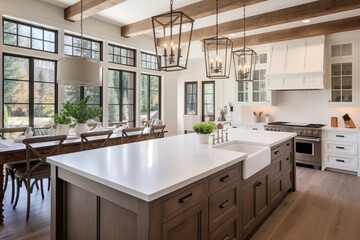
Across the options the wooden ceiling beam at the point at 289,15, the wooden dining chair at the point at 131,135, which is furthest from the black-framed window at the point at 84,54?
the wooden ceiling beam at the point at 289,15

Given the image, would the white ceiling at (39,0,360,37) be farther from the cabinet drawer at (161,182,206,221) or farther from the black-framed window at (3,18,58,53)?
the cabinet drawer at (161,182,206,221)

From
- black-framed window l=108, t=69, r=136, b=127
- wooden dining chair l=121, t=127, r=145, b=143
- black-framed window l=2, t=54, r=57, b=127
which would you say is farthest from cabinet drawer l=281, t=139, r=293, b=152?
black-framed window l=2, t=54, r=57, b=127

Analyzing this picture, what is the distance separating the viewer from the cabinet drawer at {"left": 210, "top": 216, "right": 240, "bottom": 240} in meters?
1.90

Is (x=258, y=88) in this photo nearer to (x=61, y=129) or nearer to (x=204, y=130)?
(x=204, y=130)

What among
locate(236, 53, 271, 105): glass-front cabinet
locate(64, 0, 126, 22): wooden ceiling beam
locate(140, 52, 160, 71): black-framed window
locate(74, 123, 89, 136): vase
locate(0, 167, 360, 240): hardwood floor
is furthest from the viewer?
locate(140, 52, 160, 71): black-framed window

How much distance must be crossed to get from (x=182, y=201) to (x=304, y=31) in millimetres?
5254

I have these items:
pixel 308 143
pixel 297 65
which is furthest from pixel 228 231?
pixel 297 65

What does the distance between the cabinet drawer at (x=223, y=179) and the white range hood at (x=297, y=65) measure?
4.00m

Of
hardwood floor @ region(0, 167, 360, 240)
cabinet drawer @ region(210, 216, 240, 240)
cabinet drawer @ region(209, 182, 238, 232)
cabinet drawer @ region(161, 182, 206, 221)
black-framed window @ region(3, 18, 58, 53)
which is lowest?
hardwood floor @ region(0, 167, 360, 240)

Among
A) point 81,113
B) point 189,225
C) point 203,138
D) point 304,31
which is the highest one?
point 304,31

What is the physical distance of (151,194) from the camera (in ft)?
4.25

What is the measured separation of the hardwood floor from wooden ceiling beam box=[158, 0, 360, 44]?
2.84 m

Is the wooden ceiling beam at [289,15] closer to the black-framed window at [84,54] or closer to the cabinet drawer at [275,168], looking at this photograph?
the black-framed window at [84,54]

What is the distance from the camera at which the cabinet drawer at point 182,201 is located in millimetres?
1424
